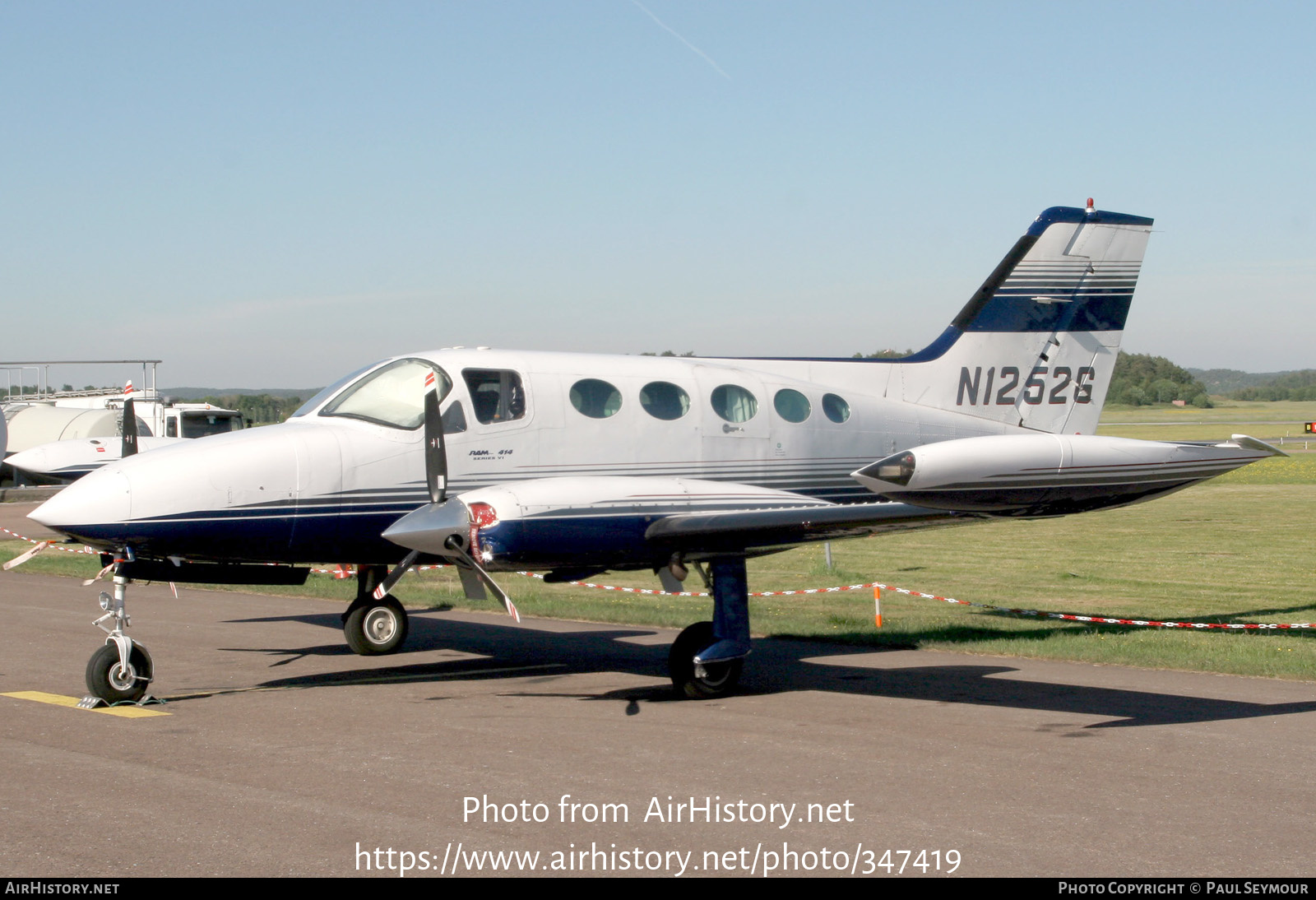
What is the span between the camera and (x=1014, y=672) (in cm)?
1238

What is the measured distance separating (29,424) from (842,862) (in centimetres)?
4997

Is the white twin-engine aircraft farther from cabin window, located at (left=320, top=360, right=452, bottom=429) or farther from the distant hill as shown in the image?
the distant hill

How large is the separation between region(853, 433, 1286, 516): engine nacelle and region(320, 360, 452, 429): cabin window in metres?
A: 4.83

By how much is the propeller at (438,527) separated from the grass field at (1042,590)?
4517mm

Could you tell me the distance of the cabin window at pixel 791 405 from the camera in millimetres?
12758

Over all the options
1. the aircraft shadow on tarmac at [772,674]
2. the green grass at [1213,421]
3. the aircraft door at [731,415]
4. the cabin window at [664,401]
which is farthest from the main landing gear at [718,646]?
the green grass at [1213,421]

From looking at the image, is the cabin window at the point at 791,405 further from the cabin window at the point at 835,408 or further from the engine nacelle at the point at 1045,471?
the engine nacelle at the point at 1045,471

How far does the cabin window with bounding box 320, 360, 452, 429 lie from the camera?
11.3m

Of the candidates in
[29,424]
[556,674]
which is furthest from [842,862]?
[29,424]

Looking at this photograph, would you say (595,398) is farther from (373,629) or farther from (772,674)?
(373,629)

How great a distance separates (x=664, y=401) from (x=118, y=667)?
5.63 m

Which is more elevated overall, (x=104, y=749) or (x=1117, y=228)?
(x=1117, y=228)

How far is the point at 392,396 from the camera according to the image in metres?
11.4
